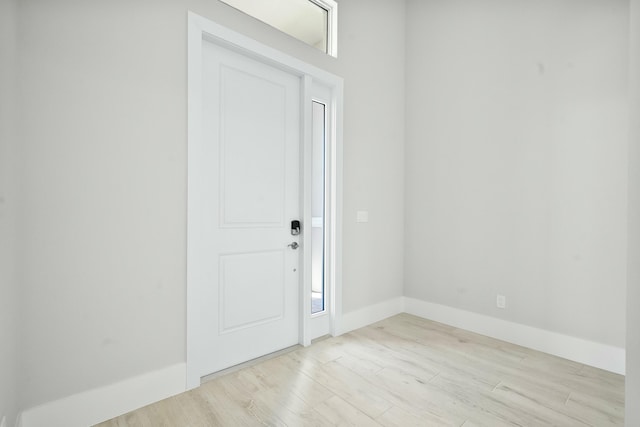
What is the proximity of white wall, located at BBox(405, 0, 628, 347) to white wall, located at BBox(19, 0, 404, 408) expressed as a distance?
2084 mm

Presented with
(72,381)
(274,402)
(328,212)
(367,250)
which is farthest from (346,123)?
(72,381)

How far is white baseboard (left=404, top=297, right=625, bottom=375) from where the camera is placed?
232 cm

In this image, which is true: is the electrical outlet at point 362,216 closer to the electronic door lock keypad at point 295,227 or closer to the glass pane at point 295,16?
the electronic door lock keypad at point 295,227

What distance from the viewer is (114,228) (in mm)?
1734

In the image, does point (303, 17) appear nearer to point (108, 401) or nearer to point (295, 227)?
point (295, 227)

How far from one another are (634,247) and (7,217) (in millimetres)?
2646

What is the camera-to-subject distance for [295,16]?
A: 2.66 metres

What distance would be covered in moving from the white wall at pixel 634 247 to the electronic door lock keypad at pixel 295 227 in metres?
1.99

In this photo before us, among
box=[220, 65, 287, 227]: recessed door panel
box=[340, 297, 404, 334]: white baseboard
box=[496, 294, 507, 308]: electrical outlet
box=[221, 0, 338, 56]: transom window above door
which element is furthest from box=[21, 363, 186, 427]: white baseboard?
box=[496, 294, 507, 308]: electrical outlet

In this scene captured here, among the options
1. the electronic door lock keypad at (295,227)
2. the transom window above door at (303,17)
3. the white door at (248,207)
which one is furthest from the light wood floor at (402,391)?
the transom window above door at (303,17)

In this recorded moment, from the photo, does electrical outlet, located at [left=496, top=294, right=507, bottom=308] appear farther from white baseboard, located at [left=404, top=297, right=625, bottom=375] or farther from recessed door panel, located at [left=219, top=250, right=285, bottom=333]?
recessed door panel, located at [left=219, top=250, right=285, bottom=333]

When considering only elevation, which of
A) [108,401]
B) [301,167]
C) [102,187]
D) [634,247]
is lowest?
[108,401]

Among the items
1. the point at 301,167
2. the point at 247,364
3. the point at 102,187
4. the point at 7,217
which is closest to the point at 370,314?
the point at 247,364

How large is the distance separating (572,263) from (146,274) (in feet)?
9.95
